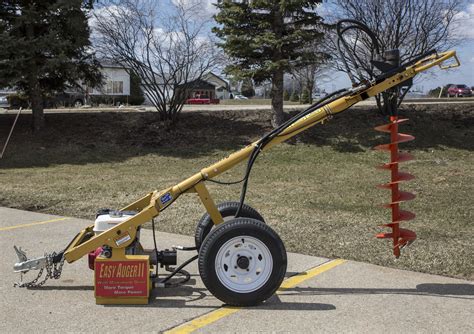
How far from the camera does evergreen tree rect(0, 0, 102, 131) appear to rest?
54.6ft

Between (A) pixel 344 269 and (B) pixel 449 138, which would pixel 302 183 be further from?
(B) pixel 449 138

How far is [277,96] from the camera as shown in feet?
58.1

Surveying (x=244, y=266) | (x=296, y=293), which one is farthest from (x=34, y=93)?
(x=244, y=266)

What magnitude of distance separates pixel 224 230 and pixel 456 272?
2.57m

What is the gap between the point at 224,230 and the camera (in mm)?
4508

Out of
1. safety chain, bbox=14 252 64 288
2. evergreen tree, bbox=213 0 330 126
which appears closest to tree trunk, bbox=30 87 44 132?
evergreen tree, bbox=213 0 330 126

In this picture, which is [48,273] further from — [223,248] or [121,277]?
[223,248]

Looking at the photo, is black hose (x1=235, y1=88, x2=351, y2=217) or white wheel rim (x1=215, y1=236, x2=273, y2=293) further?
black hose (x1=235, y1=88, x2=351, y2=217)

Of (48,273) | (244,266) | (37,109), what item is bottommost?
(48,273)

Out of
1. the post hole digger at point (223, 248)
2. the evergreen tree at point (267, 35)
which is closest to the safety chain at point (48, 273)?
the post hole digger at point (223, 248)

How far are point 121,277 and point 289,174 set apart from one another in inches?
342

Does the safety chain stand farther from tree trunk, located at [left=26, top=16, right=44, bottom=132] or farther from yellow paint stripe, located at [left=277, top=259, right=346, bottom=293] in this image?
tree trunk, located at [left=26, top=16, right=44, bottom=132]

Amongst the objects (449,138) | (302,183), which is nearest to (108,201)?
(302,183)

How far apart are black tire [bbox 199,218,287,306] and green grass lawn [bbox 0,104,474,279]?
1.86 m
